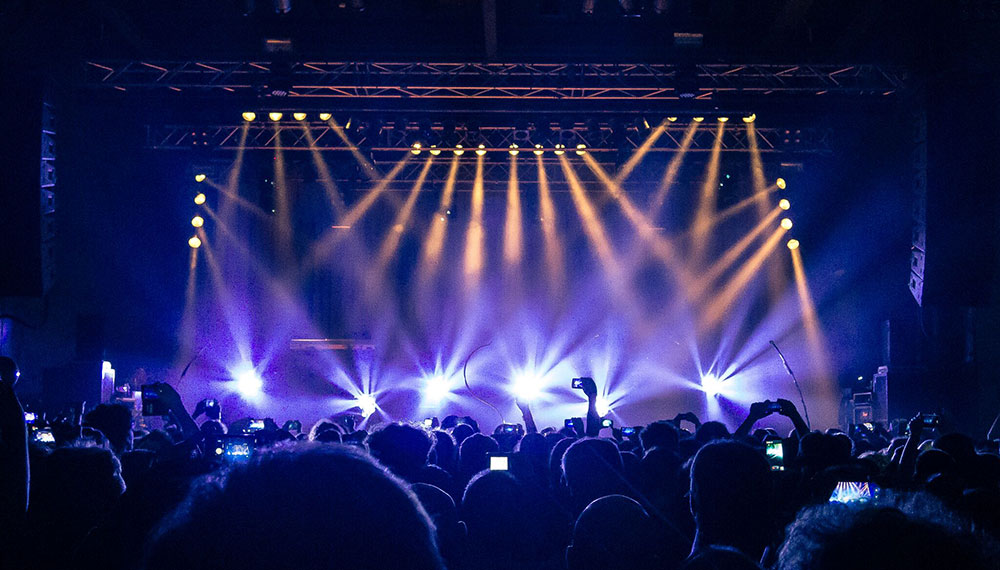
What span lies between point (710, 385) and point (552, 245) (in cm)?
526

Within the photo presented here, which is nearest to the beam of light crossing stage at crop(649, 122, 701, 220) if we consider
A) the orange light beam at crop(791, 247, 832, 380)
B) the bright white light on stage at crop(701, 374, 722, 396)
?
the orange light beam at crop(791, 247, 832, 380)

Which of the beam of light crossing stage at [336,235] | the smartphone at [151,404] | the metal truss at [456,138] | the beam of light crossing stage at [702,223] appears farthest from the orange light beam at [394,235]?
the smartphone at [151,404]

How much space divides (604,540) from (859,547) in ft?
8.58

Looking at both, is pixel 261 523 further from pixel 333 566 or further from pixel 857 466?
pixel 857 466

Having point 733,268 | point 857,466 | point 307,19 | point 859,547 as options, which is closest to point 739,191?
point 733,268

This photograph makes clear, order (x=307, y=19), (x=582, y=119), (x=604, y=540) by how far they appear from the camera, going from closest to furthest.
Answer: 1. (x=604, y=540)
2. (x=307, y=19)
3. (x=582, y=119)

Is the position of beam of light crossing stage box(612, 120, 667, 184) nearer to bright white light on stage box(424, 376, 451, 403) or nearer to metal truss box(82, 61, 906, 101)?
metal truss box(82, 61, 906, 101)

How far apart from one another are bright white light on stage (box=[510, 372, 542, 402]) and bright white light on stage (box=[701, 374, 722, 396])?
4134mm

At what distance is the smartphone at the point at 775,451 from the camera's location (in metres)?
6.77

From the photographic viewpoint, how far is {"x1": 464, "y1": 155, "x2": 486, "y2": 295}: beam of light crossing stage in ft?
70.1

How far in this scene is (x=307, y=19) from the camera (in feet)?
36.6

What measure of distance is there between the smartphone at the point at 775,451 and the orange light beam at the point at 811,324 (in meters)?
13.9

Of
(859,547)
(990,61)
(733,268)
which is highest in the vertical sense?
(990,61)

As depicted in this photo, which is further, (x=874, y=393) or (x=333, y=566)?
(x=874, y=393)
